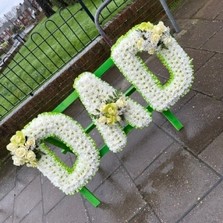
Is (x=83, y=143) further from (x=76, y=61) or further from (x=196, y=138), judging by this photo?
(x=76, y=61)

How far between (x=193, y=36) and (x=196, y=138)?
8.20ft

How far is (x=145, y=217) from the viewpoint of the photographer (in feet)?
11.0

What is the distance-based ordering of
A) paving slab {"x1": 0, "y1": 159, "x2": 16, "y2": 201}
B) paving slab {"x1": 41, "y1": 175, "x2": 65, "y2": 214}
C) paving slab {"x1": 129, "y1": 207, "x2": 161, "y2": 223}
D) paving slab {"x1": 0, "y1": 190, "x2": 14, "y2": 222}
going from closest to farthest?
paving slab {"x1": 129, "y1": 207, "x2": 161, "y2": 223} → paving slab {"x1": 41, "y1": 175, "x2": 65, "y2": 214} → paving slab {"x1": 0, "y1": 190, "x2": 14, "y2": 222} → paving slab {"x1": 0, "y1": 159, "x2": 16, "y2": 201}

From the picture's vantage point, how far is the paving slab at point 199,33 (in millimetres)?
5184

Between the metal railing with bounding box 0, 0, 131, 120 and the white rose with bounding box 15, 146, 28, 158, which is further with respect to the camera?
the metal railing with bounding box 0, 0, 131, 120

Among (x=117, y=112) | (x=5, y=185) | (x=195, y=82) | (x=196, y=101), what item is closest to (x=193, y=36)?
(x=195, y=82)

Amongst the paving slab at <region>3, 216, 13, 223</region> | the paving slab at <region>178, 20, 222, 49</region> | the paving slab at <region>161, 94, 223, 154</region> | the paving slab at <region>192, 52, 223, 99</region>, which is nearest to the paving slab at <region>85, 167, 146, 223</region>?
the paving slab at <region>161, 94, 223, 154</region>

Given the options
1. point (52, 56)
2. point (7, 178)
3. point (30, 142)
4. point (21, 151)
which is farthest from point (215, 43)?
point (52, 56)

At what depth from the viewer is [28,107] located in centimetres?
657

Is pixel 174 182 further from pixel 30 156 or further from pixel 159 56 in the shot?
pixel 30 156

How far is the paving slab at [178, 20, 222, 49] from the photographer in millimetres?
5184

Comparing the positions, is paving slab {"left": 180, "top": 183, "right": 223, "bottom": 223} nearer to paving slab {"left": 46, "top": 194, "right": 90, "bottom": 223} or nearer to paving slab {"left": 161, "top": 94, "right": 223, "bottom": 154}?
paving slab {"left": 161, "top": 94, "right": 223, "bottom": 154}

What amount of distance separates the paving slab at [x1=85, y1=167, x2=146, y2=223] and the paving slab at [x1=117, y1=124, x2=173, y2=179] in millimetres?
141

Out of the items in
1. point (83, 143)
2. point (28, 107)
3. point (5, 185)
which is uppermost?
point (83, 143)
